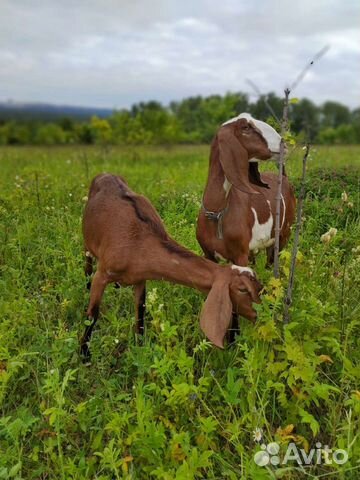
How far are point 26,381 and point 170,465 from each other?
1.14 metres

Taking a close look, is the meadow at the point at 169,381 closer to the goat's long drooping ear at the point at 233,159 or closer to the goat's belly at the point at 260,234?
the goat's belly at the point at 260,234

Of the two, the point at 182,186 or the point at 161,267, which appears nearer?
the point at 161,267

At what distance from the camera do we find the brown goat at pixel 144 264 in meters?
2.51

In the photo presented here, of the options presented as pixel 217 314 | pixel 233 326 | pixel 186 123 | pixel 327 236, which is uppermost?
pixel 186 123

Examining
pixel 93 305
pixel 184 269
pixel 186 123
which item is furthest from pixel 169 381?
pixel 186 123

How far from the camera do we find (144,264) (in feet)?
9.25

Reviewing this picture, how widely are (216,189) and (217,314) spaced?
105 centimetres

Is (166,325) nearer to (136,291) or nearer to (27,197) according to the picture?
(136,291)

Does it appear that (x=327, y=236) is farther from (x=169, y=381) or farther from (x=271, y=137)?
(x=169, y=381)

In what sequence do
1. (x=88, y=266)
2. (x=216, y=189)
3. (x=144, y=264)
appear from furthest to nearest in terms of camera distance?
(x=88, y=266)
(x=216, y=189)
(x=144, y=264)

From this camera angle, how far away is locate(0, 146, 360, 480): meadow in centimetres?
217

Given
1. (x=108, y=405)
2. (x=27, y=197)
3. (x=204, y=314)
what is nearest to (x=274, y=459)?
(x=204, y=314)

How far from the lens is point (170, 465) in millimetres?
2152
